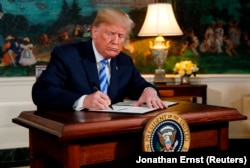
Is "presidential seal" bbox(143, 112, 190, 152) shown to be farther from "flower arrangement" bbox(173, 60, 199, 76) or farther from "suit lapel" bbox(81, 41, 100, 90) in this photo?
"flower arrangement" bbox(173, 60, 199, 76)

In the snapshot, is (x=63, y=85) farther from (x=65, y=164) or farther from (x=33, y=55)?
(x=33, y=55)

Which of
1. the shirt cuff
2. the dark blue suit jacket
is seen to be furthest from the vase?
the shirt cuff

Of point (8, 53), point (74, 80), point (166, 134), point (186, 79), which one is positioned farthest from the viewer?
point (186, 79)

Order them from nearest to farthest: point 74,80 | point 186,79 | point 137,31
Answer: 1. point 74,80
2. point 186,79
3. point 137,31

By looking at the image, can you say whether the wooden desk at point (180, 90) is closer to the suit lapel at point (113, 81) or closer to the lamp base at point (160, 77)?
the lamp base at point (160, 77)

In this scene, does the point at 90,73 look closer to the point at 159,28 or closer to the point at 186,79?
the point at 159,28

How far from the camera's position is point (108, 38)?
262cm

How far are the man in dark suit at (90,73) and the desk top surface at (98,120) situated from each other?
0.55 feet

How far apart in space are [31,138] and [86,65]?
0.60 meters

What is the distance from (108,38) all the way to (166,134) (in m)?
0.93

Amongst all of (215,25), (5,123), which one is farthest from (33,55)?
(215,25)

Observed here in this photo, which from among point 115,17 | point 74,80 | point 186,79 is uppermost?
point 115,17

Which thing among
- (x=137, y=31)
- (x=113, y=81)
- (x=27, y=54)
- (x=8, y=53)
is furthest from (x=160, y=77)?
(x=113, y=81)

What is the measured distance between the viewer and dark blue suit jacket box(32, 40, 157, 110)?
92.9 inches
